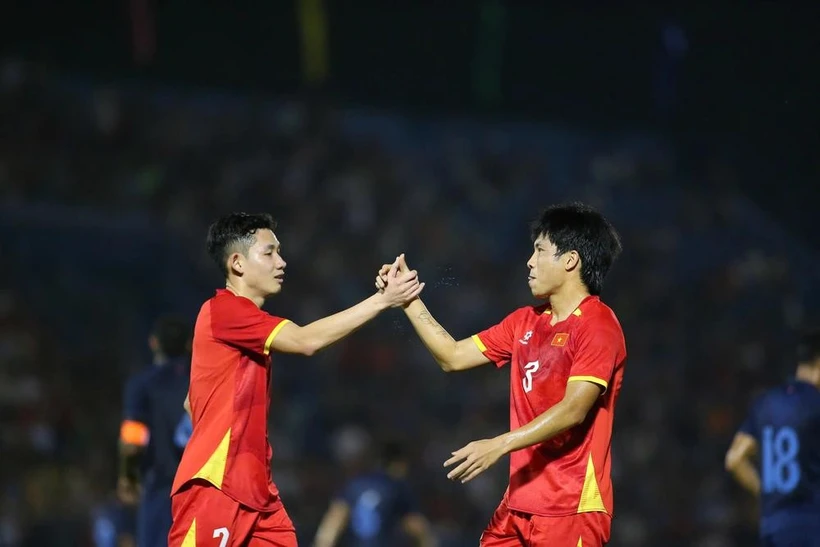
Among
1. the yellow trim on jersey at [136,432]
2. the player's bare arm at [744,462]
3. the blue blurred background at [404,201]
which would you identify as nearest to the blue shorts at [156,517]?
the yellow trim on jersey at [136,432]

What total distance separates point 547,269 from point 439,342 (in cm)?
64

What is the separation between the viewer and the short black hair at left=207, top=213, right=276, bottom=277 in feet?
15.2

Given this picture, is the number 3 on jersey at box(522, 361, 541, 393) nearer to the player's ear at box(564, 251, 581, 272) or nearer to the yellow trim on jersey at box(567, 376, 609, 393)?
the yellow trim on jersey at box(567, 376, 609, 393)

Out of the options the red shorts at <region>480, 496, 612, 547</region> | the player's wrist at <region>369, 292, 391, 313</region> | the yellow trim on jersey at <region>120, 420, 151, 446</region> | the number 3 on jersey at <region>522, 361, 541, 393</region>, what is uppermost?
the player's wrist at <region>369, 292, 391, 313</region>

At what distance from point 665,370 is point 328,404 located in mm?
3528

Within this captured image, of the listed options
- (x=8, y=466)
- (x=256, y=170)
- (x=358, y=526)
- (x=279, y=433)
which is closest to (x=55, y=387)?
(x=8, y=466)

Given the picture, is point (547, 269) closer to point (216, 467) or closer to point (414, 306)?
point (414, 306)

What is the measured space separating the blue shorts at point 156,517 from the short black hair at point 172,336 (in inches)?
30.2

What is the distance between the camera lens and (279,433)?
1139cm

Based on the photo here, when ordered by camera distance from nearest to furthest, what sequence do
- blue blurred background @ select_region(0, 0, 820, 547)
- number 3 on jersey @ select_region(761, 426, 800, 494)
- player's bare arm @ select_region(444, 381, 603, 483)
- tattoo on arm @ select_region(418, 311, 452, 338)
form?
1. player's bare arm @ select_region(444, 381, 603, 483)
2. tattoo on arm @ select_region(418, 311, 452, 338)
3. number 3 on jersey @ select_region(761, 426, 800, 494)
4. blue blurred background @ select_region(0, 0, 820, 547)

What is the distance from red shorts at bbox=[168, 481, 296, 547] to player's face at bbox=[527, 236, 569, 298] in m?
1.38

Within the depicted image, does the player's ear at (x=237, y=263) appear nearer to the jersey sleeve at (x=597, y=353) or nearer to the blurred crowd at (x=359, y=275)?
the jersey sleeve at (x=597, y=353)

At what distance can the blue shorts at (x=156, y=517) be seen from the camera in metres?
6.23

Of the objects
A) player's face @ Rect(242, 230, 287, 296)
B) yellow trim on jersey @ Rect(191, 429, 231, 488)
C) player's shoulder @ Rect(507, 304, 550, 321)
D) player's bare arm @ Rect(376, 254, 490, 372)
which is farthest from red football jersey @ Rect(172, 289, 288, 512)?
player's shoulder @ Rect(507, 304, 550, 321)
